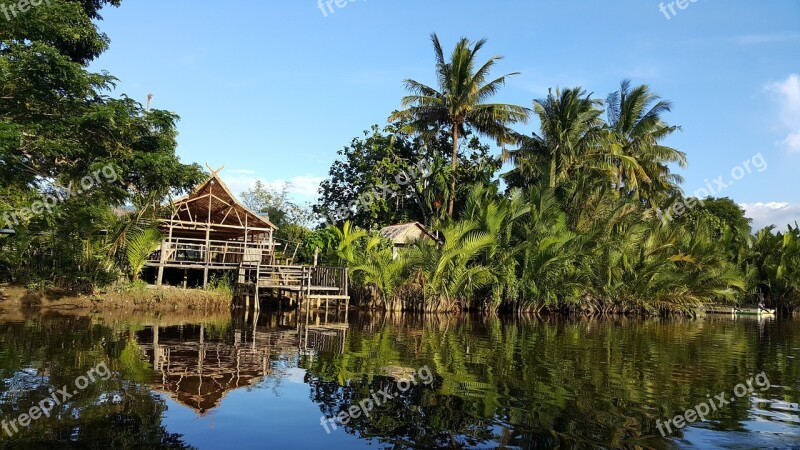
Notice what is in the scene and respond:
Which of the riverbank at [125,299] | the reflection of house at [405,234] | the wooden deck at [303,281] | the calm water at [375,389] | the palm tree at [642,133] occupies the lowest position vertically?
the calm water at [375,389]

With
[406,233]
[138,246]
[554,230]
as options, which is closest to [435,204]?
[406,233]

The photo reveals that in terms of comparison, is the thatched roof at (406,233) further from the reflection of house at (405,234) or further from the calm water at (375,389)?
the calm water at (375,389)

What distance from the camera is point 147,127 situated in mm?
17016

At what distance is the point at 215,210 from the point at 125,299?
6.88m

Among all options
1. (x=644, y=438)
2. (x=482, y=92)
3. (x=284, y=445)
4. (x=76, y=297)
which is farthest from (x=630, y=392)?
(x=482, y=92)

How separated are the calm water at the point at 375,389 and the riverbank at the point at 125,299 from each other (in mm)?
3468

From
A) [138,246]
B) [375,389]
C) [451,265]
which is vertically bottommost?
[375,389]

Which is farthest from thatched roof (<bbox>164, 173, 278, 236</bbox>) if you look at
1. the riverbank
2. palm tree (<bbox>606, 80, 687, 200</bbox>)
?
palm tree (<bbox>606, 80, 687, 200</bbox>)

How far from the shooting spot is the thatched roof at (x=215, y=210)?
70.2 feet

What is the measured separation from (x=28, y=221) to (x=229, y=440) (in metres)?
13.5

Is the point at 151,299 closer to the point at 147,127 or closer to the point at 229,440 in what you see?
the point at 147,127

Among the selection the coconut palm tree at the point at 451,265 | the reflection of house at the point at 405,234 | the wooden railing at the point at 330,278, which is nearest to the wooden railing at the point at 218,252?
the wooden railing at the point at 330,278

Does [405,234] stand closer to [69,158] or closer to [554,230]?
Answer: [554,230]

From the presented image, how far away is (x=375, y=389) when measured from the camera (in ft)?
24.5
